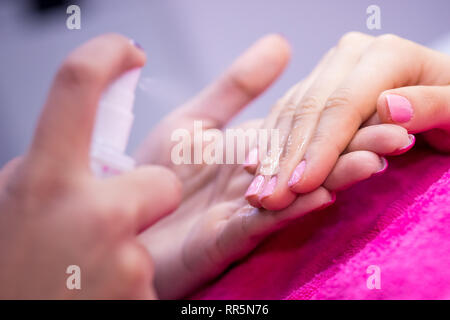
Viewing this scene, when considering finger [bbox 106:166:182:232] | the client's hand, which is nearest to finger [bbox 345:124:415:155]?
the client's hand

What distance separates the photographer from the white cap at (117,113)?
0.21 meters

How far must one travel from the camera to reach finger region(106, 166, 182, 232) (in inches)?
7.4

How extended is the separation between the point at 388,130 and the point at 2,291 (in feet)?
0.74

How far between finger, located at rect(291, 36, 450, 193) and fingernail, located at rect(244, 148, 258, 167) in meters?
0.05

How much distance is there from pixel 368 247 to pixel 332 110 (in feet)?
0.32

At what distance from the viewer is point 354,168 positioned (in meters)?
0.26

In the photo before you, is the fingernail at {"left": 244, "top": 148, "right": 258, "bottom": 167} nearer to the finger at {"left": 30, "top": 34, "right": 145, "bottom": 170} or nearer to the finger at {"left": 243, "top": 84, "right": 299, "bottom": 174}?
the finger at {"left": 243, "top": 84, "right": 299, "bottom": 174}

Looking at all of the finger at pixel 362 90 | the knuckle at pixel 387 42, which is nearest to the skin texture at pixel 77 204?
the finger at pixel 362 90

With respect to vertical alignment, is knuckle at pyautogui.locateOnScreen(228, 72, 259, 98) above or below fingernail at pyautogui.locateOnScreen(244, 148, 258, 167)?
above

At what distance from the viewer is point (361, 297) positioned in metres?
0.26

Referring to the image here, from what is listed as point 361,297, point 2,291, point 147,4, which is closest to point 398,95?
point 361,297

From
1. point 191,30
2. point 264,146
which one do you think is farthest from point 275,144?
point 191,30

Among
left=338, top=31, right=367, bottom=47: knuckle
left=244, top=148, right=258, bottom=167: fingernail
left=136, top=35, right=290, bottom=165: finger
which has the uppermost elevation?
left=338, top=31, right=367, bottom=47: knuckle

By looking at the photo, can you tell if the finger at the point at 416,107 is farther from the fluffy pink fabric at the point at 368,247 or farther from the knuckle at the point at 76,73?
the knuckle at the point at 76,73
